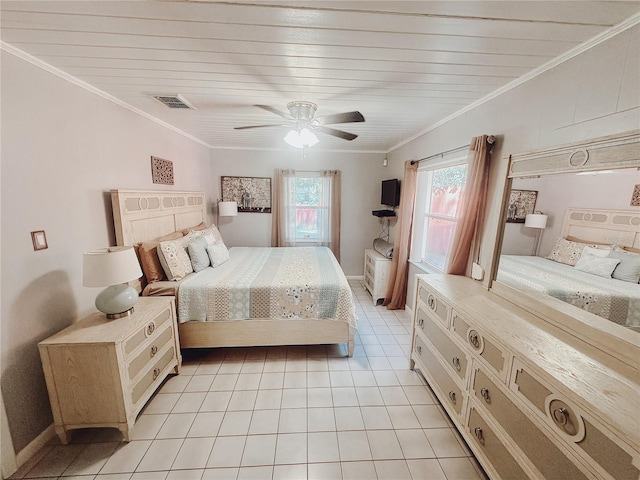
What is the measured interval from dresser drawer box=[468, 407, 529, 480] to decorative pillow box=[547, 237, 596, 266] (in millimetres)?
1001

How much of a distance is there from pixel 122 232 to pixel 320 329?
6.38ft

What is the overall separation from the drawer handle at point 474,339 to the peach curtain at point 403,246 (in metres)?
1.96

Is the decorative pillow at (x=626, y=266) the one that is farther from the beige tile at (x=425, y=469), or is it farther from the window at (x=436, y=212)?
the window at (x=436, y=212)

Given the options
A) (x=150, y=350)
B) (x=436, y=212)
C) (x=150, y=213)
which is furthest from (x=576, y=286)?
(x=150, y=213)

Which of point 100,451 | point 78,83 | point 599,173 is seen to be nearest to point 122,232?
point 78,83

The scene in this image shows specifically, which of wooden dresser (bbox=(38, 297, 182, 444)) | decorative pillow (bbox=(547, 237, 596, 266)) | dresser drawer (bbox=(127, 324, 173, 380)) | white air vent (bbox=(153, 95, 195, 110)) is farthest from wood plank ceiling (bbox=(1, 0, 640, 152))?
dresser drawer (bbox=(127, 324, 173, 380))

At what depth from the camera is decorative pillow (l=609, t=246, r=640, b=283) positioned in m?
1.11

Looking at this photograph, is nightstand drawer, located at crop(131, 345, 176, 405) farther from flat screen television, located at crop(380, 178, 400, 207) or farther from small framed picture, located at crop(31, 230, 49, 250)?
flat screen television, located at crop(380, 178, 400, 207)

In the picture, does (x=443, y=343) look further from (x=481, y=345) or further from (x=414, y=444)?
(x=414, y=444)

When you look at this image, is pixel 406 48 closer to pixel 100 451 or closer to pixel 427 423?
pixel 427 423

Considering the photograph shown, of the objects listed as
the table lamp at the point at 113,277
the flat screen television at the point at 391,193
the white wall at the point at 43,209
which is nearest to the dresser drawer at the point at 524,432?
the table lamp at the point at 113,277

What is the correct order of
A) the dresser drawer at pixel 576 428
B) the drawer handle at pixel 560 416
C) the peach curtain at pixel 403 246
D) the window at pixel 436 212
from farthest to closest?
the peach curtain at pixel 403 246 → the window at pixel 436 212 → the drawer handle at pixel 560 416 → the dresser drawer at pixel 576 428

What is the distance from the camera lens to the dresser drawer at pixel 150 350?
166cm

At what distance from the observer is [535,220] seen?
162cm
